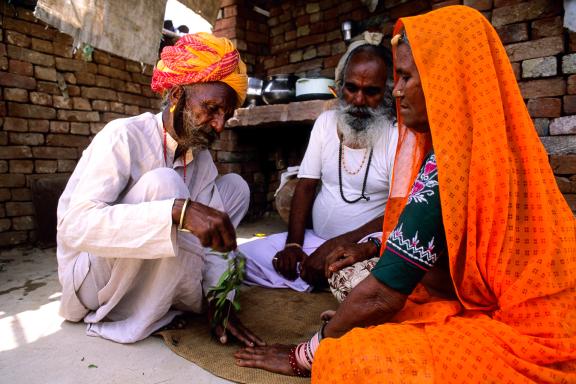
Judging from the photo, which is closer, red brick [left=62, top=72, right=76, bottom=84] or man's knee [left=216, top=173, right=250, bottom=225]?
man's knee [left=216, top=173, right=250, bottom=225]

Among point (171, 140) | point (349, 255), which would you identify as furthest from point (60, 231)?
point (349, 255)

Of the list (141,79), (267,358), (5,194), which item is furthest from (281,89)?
(267,358)

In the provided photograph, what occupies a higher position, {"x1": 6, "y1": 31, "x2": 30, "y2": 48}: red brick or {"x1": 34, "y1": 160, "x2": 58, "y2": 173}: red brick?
{"x1": 6, "y1": 31, "x2": 30, "y2": 48}: red brick

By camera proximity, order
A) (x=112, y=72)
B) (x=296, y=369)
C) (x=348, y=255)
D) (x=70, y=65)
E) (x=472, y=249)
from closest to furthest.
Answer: (x=472, y=249) → (x=296, y=369) → (x=348, y=255) → (x=70, y=65) → (x=112, y=72)

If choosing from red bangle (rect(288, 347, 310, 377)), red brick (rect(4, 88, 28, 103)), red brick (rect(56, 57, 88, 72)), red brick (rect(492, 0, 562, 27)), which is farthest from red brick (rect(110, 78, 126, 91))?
red bangle (rect(288, 347, 310, 377))

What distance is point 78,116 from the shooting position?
534cm

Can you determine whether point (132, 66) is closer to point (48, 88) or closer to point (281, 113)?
point (48, 88)

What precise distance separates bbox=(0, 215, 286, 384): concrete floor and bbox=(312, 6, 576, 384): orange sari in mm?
894

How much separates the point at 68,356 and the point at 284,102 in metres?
3.82

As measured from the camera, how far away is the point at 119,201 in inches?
82.2

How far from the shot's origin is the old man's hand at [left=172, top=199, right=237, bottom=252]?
1.77m

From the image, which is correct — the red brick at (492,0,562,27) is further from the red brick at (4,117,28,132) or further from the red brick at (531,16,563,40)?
the red brick at (4,117,28,132)

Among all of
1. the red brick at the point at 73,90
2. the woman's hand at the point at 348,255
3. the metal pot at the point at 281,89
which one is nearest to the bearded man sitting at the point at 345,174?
the woman's hand at the point at 348,255

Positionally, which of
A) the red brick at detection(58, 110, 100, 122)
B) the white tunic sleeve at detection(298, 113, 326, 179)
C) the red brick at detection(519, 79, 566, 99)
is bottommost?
the white tunic sleeve at detection(298, 113, 326, 179)
